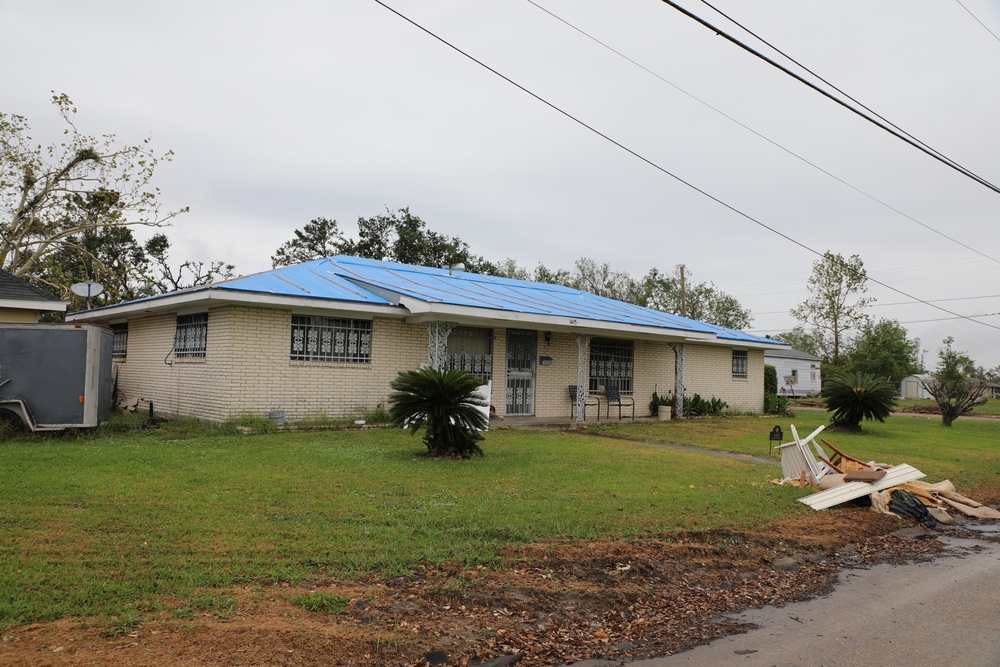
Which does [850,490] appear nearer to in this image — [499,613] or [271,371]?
[499,613]

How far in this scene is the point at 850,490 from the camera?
939cm

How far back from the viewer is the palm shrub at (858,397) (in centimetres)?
1917

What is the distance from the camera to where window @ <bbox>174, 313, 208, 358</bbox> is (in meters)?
15.8

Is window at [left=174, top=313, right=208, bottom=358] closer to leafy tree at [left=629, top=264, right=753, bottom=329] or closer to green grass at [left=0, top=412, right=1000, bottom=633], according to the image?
green grass at [left=0, top=412, right=1000, bottom=633]

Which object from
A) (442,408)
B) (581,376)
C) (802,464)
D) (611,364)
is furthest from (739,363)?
(442,408)

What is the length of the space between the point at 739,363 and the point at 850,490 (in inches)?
696

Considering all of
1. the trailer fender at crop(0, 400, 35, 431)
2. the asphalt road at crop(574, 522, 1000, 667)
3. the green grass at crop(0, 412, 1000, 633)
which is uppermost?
the trailer fender at crop(0, 400, 35, 431)

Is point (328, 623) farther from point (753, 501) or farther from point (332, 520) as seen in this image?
point (753, 501)

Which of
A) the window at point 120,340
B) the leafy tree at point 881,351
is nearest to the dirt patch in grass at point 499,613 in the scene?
the window at point 120,340

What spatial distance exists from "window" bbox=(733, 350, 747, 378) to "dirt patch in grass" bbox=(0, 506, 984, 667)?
64.3 feet

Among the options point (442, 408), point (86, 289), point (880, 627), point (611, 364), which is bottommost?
point (880, 627)

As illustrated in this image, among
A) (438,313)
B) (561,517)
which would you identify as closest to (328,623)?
(561,517)

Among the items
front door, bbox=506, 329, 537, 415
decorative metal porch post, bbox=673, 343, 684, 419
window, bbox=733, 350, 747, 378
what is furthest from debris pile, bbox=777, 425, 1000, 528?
window, bbox=733, 350, 747, 378

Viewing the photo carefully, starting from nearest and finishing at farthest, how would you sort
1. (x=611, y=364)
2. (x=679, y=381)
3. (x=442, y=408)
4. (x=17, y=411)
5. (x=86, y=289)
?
(x=442, y=408)
(x=17, y=411)
(x=86, y=289)
(x=611, y=364)
(x=679, y=381)
